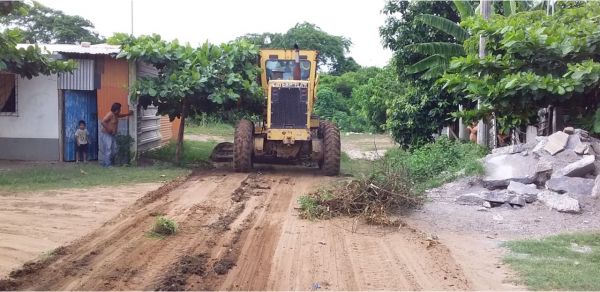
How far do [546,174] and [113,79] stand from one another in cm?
1136

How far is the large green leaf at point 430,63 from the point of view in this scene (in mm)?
18766

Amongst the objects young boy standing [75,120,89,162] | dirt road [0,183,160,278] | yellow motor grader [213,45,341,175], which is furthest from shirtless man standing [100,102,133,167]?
dirt road [0,183,160,278]

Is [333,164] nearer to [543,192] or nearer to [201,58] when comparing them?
[201,58]

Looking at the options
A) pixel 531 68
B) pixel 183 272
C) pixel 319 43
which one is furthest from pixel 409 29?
pixel 319 43

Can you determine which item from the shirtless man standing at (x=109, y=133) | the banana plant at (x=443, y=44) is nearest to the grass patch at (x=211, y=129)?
the shirtless man standing at (x=109, y=133)

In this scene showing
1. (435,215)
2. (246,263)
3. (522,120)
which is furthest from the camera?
(522,120)

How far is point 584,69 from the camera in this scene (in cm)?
1127

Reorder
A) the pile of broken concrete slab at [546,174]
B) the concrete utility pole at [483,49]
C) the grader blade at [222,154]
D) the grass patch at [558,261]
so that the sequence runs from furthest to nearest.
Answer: the grader blade at [222,154]
the concrete utility pole at [483,49]
the pile of broken concrete slab at [546,174]
the grass patch at [558,261]

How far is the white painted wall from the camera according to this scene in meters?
17.2

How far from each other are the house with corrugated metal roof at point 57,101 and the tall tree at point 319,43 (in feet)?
111

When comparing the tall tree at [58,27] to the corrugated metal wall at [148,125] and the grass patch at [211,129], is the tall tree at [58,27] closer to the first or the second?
the grass patch at [211,129]

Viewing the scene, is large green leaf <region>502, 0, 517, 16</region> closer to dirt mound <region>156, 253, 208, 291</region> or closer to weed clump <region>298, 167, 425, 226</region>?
weed clump <region>298, 167, 425, 226</region>

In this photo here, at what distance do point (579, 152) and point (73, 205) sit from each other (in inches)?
349

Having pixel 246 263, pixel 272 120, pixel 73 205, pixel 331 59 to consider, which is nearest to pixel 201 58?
pixel 272 120
